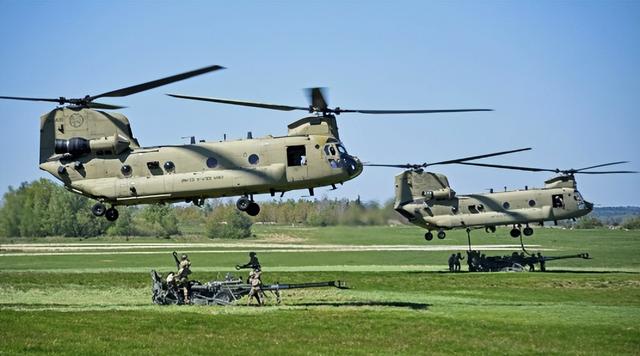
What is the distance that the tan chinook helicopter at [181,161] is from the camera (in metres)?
→ 33.8

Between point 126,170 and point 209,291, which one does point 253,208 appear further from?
point 126,170

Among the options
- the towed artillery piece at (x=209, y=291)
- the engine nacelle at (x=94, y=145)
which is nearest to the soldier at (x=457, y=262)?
the towed artillery piece at (x=209, y=291)

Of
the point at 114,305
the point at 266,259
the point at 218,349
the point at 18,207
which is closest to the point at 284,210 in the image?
the point at 266,259

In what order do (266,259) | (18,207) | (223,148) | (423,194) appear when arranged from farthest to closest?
(18,207) < (266,259) < (423,194) < (223,148)

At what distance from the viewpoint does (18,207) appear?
76688mm

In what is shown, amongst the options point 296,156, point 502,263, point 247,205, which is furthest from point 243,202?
point 502,263

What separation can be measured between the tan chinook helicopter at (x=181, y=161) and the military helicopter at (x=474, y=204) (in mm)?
25506

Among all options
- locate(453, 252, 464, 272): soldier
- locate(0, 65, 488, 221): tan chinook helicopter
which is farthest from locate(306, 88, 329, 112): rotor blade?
locate(453, 252, 464, 272): soldier

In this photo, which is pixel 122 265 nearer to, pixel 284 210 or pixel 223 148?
pixel 284 210

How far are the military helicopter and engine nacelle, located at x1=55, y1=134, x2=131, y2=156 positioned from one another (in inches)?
1066

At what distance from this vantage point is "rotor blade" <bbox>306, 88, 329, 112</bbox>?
107 feet

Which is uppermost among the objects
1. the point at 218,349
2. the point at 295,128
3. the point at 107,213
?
the point at 295,128

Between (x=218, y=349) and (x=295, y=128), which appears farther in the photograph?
(x=295, y=128)

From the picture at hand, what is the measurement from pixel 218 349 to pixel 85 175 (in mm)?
12259
